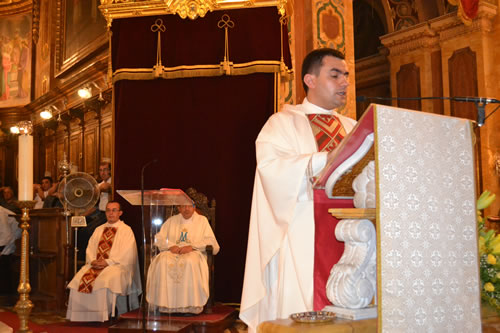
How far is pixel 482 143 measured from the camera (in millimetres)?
11016

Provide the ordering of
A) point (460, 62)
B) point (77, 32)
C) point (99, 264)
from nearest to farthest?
point (99, 264) < point (460, 62) < point (77, 32)

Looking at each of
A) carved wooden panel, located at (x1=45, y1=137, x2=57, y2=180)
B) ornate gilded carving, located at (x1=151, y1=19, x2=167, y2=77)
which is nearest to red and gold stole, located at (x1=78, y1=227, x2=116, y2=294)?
ornate gilded carving, located at (x1=151, y1=19, x2=167, y2=77)

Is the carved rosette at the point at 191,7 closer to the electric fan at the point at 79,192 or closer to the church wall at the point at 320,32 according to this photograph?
the church wall at the point at 320,32

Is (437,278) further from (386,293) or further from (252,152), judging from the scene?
(252,152)

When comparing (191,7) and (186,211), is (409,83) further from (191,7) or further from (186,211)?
(186,211)

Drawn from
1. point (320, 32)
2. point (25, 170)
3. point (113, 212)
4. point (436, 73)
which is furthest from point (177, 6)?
point (436, 73)

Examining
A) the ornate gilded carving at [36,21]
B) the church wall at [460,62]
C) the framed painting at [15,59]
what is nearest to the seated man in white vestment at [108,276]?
the church wall at [460,62]

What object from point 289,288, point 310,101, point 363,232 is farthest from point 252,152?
point 363,232

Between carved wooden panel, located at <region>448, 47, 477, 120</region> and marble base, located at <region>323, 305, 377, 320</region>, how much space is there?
977 centimetres

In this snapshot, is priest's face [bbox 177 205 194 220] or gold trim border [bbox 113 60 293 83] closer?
gold trim border [bbox 113 60 293 83]

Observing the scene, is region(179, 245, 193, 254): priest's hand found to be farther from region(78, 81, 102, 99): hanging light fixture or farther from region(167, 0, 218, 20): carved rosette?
region(78, 81, 102, 99): hanging light fixture

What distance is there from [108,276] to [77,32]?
25.5ft

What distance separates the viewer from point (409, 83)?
12.5m

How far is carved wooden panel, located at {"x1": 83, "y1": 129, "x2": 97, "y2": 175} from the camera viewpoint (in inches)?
464
